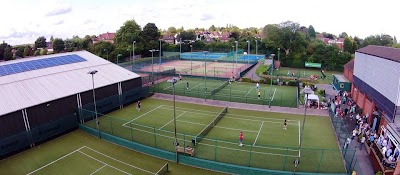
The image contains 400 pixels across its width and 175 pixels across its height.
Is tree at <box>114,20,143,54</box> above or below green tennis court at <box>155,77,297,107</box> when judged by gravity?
above

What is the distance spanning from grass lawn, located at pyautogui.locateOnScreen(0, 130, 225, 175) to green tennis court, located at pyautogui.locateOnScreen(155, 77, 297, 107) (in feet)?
59.0

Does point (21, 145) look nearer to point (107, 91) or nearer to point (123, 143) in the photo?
point (123, 143)

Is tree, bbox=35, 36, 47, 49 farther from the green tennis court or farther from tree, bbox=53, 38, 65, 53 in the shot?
the green tennis court

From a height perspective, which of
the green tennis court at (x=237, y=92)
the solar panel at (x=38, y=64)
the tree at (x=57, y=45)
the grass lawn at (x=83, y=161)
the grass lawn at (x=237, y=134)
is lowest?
the grass lawn at (x=83, y=161)

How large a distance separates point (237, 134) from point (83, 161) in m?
15.0

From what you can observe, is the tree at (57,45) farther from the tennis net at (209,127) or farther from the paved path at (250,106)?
the tennis net at (209,127)

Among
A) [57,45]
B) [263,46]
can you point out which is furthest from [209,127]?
[57,45]

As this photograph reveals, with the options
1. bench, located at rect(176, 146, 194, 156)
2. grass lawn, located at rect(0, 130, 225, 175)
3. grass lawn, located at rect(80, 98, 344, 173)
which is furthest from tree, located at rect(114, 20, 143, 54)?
bench, located at rect(176, 146, 194, 156)

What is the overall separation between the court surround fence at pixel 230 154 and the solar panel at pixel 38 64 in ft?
42.4

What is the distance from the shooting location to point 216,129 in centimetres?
2834

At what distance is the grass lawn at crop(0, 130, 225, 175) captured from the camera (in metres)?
20.8

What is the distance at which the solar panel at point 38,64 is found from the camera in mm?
31056

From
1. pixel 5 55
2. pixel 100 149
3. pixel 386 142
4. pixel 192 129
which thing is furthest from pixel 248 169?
pixel 5 55

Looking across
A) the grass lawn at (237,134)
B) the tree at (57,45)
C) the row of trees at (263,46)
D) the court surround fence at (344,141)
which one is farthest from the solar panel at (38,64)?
the tree at (57,45)
